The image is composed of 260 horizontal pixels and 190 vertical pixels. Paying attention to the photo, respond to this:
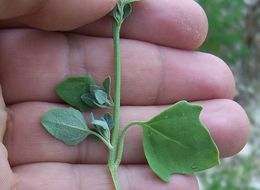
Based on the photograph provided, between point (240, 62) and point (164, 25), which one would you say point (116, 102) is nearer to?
point (164, 25)

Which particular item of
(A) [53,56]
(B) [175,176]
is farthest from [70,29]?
Result: (B) [175,176]

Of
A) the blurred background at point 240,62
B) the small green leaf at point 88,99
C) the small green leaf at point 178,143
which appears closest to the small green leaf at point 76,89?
the small green leaf at point 88,99

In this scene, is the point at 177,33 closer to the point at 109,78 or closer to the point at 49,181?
the point at 109,78

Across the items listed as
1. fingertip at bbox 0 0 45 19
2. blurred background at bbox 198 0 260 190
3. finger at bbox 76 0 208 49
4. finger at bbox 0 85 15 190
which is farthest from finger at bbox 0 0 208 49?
blurred background at bbox 198 0 260 190

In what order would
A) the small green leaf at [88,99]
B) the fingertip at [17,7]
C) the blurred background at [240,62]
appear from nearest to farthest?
1. the fingertip at [17,7]
2. the small green leaf at [88,99]
3. the blurred background at [240,62]

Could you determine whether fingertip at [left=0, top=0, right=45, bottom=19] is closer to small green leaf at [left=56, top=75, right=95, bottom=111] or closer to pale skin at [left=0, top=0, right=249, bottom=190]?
pale skin at [left=0, top=0, right=249, bottom=190]

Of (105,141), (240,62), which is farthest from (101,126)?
(240,62)

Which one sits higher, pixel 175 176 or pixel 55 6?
pixel 55 6

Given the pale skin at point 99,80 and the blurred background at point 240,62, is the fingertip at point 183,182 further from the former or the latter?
the blurred background at point 240,62
